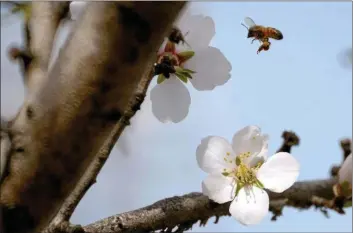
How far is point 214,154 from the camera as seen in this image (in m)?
0.96

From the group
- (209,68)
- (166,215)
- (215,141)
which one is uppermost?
(209,68)

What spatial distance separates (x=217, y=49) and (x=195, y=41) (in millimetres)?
40

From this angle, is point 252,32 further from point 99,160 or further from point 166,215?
point 99,160

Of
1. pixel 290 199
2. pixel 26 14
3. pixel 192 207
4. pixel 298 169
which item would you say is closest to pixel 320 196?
pixel 290 199

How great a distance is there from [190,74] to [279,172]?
232 millimetres

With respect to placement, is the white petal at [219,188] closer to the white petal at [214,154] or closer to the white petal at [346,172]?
the white petal at [214,154]

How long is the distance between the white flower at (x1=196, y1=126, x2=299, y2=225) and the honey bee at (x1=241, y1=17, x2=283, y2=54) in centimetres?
14

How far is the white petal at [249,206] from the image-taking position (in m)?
0.88

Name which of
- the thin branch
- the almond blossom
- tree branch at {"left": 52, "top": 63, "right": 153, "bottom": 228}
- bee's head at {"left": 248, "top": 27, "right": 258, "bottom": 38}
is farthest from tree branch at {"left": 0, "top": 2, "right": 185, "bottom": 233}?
the almond blossom

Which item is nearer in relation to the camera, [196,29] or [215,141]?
[196,29]

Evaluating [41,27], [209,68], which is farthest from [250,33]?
[41,27]

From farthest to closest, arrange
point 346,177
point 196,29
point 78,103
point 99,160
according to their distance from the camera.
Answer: point 346,177 < point 196,29 < point 99,160 < point 78,103

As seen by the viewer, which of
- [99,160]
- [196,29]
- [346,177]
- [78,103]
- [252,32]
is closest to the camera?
[78,103]

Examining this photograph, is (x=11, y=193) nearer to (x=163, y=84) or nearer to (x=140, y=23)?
(x=140, y=23)
